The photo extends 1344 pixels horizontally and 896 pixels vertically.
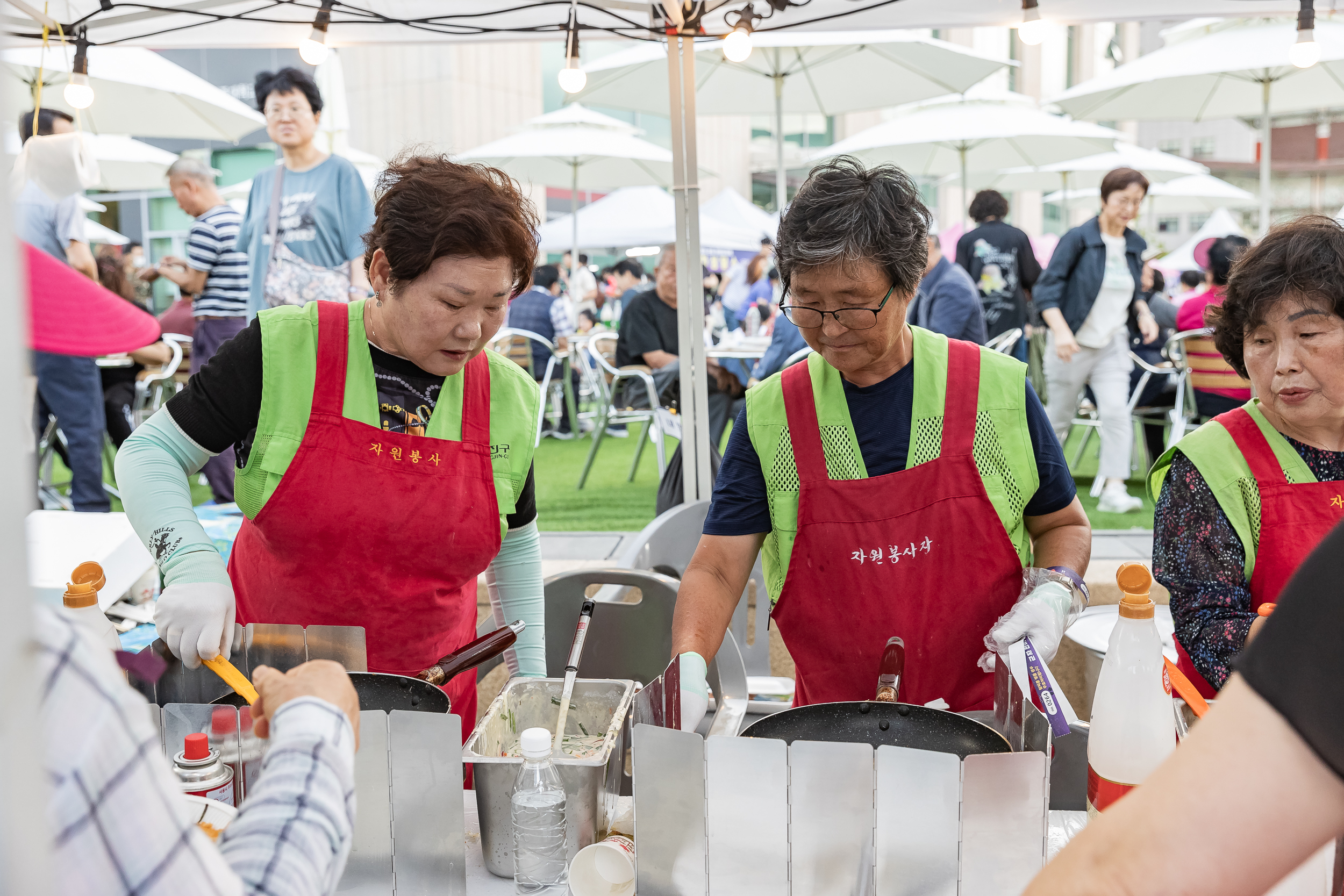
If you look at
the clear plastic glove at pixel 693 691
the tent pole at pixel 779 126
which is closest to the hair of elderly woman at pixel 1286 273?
the clear plastic glove at pixel 693 691

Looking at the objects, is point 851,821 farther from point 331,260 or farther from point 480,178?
point 331,260

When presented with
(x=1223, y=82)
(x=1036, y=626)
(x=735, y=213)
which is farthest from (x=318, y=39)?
(x=735, y=213)

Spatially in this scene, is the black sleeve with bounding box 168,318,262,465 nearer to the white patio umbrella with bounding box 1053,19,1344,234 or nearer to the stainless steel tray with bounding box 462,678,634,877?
the stainless steel tray with bounding box 462,678,634,877

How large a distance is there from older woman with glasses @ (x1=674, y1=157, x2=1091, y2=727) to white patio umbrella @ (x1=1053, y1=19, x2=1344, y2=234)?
14.9ft

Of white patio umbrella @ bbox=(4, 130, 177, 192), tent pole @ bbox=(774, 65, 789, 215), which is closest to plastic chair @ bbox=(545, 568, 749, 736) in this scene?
tent pole @ bbox=(774, 65, 789, 215)

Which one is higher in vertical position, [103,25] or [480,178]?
[103,25]

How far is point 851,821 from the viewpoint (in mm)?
1027

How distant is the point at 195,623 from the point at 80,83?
1.66 metres

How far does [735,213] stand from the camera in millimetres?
14562

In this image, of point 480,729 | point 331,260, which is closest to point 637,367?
point 331,260

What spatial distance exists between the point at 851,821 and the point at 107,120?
7.28 meters

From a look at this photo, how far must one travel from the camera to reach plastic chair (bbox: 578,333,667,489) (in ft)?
18.4

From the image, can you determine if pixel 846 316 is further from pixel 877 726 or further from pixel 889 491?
pixel 877 726

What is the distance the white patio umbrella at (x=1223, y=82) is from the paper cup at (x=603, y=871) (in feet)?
18.2
